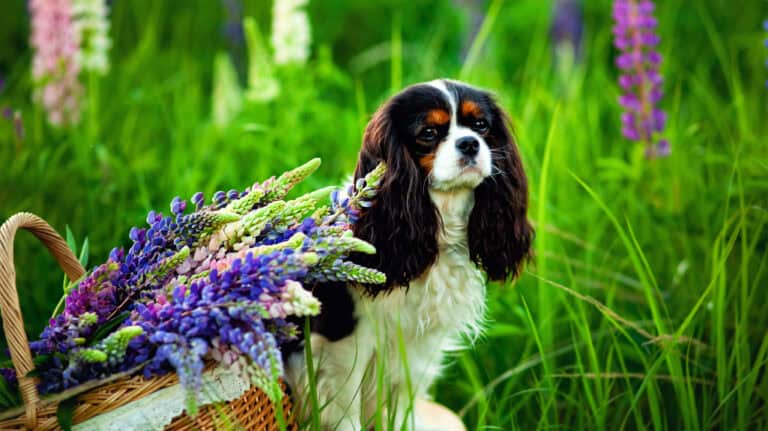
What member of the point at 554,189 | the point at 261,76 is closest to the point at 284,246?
the point at 261,76

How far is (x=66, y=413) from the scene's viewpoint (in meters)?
1.57

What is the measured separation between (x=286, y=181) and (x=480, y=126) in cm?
66

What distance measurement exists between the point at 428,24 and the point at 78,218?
328 cm

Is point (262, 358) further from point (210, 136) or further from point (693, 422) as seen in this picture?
point (210, 136)

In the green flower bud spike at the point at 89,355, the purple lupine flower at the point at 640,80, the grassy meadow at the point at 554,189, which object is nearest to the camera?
the green flower bud spike at the point at 89,355

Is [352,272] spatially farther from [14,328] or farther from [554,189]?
[554,189]

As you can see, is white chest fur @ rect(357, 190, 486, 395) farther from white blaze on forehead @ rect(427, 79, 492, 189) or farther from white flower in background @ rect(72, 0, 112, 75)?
white flower in background @ rect(72, 0, 112, 75)

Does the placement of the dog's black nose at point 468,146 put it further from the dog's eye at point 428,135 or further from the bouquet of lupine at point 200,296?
the bouquet of lupine at point 200,296

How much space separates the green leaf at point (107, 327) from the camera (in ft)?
5.54

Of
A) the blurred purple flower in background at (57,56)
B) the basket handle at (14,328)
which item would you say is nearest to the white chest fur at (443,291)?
the basket handle at (14,328)

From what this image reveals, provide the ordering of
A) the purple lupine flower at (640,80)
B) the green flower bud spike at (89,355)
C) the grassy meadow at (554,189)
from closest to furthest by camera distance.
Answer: the green flower bud spike at (89,355), the grassy meadow at (554,189), the purple lupine flower at (640,80)

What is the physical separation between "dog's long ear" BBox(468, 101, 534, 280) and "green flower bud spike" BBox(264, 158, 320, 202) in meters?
0.59

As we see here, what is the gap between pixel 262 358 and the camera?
1551mm

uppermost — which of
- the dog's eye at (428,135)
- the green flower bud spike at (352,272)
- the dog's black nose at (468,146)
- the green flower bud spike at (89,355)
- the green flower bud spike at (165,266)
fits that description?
the dog's eye at (428,135)
